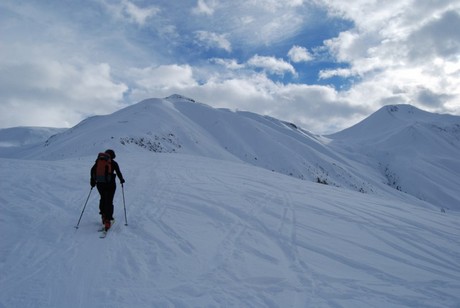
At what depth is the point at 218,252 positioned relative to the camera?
739cm

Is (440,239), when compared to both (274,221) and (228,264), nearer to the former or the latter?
(274,221)

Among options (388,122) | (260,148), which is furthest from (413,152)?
(260,148)

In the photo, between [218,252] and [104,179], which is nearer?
[218,252]

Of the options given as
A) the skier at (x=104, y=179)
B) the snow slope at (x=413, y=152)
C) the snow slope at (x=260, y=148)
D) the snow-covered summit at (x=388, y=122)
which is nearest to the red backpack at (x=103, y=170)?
Answer: the skier at (x=104, y=179)

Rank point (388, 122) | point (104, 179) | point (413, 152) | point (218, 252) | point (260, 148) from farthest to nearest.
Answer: point (388, 122) < point (413, 152) < point (260, 148) < point (104, 179) < point (218, 252)

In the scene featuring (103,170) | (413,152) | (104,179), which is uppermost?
(413,152)

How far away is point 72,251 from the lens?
7117 mm

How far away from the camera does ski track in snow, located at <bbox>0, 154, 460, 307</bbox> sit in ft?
18.3

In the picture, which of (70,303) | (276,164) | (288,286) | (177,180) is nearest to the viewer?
(70,303)

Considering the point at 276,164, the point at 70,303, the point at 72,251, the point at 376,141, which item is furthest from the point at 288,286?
the point at 376,141

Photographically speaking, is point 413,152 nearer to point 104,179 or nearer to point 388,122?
point 388,122

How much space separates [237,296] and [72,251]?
3769 mm

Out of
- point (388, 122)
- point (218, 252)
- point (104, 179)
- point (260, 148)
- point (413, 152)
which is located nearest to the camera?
point (218, 252)

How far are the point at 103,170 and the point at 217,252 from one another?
12.3 ft
